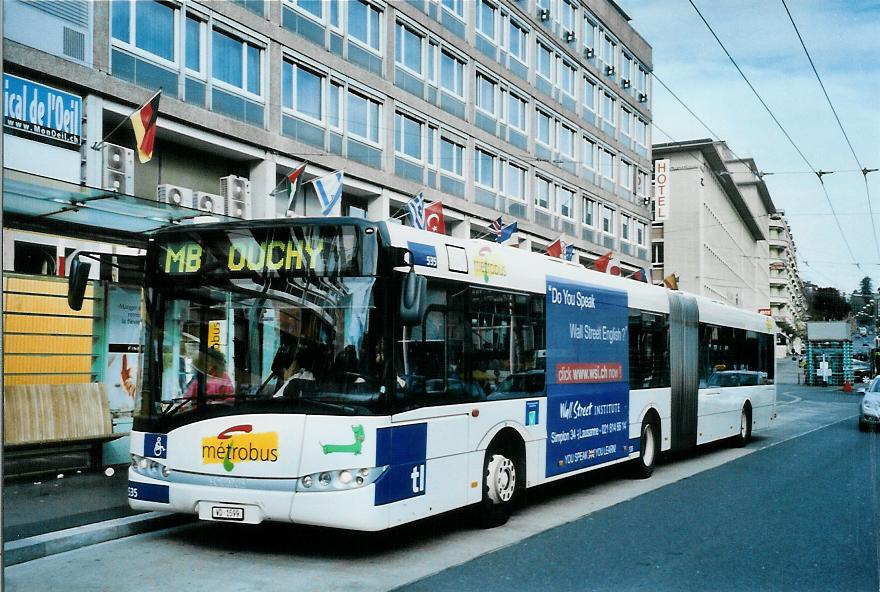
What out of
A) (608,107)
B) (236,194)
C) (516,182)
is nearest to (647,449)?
(236,194)

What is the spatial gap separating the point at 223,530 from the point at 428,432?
8.32 ft

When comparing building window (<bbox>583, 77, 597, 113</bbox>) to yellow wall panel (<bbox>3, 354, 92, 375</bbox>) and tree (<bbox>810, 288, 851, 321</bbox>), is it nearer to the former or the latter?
yellow wall panel (<bbox>3, 354, 92, 375</bbox>)

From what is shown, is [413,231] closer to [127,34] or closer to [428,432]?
[428,432]

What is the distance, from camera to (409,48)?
88.7 feet

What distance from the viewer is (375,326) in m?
7.73

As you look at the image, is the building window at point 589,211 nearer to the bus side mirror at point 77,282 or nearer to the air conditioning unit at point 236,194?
the air conditioning unit at point 236,194

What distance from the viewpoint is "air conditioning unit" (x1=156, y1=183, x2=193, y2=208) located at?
18203mm

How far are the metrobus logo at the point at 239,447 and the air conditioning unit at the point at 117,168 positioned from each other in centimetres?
1009

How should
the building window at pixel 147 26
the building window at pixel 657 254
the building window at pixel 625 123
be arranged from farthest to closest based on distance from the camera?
the building window at pixel 657 254
the building window at pixel 625 123
the building window at pixel 147 26

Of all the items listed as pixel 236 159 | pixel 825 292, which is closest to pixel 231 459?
pixel 236 159

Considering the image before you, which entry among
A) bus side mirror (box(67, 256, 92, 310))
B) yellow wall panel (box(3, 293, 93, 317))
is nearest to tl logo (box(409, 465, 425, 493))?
bus side mirror (box(67, 256, 92, 310))

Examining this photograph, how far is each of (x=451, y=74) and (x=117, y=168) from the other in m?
14.9

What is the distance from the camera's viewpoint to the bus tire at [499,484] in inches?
370

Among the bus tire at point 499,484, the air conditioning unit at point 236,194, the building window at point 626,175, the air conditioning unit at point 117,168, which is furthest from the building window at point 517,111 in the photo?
the bus tire at point 499,484
